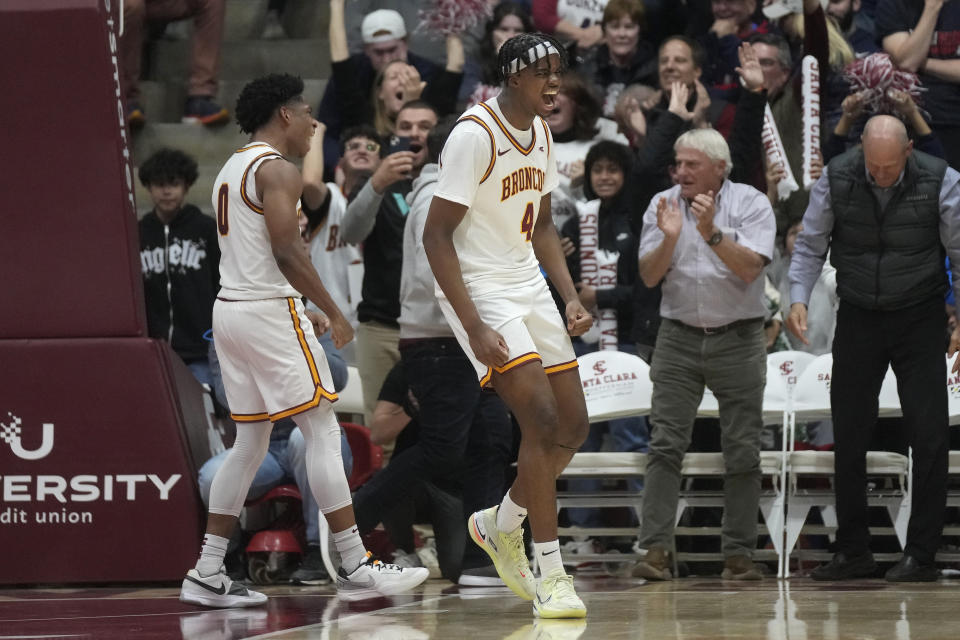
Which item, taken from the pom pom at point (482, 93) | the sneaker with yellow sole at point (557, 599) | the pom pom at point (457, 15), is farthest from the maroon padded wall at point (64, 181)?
the pom pom at point (457, 15)

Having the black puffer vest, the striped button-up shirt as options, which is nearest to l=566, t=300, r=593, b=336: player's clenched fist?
the striped button-up shirt

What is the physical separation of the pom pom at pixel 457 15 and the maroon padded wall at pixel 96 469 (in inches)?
180

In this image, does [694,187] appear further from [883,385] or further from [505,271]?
[505,271]

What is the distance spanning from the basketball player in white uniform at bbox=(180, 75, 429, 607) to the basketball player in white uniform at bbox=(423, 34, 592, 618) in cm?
74

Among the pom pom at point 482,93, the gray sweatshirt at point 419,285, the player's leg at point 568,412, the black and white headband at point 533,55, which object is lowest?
the player's leg at point 568,412

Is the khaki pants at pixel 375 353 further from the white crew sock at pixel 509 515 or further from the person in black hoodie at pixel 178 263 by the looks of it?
the white crew sock at pixel 509 515

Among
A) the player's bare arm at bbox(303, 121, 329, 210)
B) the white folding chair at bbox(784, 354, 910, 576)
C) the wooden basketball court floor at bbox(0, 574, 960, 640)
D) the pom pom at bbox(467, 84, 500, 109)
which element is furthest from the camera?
the pom pom at bbox(467, 84, 500, 109)

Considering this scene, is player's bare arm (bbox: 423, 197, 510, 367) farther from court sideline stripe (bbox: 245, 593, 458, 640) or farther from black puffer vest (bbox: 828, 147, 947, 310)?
black puffer vest (bbox: 828, 147, 947, 310)

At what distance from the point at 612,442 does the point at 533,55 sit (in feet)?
12.3

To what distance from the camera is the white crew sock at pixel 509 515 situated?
5.86 m

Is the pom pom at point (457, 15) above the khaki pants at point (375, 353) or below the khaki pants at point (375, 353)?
above

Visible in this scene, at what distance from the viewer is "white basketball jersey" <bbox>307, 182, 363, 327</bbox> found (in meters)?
9.27

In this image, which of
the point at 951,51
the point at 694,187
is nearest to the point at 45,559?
the point at 694,187

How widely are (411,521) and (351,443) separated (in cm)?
75
